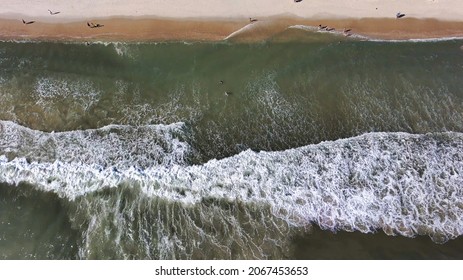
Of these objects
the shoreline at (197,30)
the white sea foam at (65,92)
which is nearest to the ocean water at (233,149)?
Result: the white sea foam at (65,92)

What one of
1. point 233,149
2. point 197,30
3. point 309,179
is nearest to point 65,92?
point 197,30

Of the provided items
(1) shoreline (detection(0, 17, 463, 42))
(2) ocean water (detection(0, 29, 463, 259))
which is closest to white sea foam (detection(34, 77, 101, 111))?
(2) ocean water (detection(0, 29, 463, 259))

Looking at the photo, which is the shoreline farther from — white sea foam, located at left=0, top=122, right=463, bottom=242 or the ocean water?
white sea foam, located at left=0, top=122, right=463, bottom=242

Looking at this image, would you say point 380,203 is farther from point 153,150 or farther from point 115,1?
point 115,1

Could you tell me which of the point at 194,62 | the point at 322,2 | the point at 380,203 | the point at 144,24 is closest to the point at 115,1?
the point at 144,24

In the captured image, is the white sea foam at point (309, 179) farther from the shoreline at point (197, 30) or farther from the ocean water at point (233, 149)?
the shoreline at point (197, 30)
